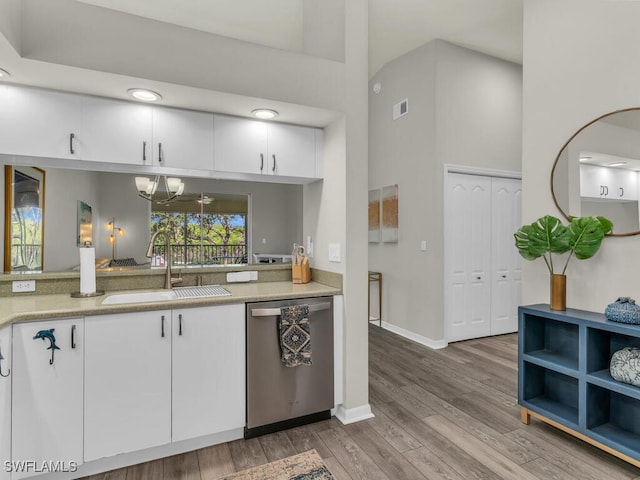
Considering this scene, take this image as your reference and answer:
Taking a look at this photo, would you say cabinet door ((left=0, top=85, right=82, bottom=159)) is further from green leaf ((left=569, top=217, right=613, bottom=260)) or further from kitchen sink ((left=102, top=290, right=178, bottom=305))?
green leaf ((left=569, top=217, right=613, bottom=260))

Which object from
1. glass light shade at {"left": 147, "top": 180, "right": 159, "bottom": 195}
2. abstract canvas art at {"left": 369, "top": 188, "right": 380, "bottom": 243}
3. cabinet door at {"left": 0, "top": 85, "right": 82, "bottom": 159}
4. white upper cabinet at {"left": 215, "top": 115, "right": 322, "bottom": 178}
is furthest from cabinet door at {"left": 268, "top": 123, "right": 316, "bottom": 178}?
abstract canvas art at {"left": 369, "top": 188, "right": 380, "bottom": 243}

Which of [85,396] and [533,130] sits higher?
[533,130]

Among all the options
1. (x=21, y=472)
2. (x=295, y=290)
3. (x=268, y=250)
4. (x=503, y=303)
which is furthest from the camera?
(x=503, y=303)

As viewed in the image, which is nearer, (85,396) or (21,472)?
(21,472)

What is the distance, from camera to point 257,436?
89.5 inches

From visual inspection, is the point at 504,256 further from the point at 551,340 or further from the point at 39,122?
the point at 39,122

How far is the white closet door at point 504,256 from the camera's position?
4441 mm

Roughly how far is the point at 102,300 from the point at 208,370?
2.48 ft

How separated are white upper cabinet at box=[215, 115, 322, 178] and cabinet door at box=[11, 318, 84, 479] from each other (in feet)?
4.47

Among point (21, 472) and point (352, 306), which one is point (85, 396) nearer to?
point (21, 472)

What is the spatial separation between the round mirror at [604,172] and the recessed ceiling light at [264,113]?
202 cm

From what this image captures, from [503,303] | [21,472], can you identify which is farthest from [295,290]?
[503,303]

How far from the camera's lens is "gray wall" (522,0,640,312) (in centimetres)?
212

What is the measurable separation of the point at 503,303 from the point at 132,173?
4.39 metres
